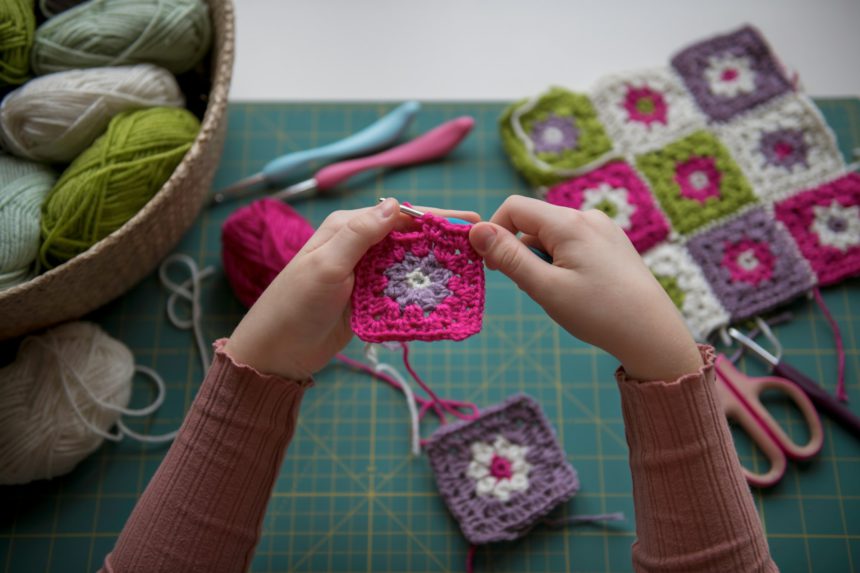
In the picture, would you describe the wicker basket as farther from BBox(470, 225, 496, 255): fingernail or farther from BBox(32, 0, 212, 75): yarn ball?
BBox(470, 225, 496, 255): fingernail

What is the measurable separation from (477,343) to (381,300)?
468mm

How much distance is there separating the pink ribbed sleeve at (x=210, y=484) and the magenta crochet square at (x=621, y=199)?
27.9 inches

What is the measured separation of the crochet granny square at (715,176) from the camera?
1396 mm

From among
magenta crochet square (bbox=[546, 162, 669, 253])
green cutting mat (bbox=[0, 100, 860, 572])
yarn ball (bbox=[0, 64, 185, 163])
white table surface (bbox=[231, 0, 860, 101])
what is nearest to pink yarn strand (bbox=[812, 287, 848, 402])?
green cutting mat (bbox=[0, 100, 860, 572])

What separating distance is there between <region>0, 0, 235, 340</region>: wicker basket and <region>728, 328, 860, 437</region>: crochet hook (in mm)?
954

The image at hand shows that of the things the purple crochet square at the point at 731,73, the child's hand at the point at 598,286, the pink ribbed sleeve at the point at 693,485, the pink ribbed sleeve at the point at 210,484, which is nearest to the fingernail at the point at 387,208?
the child's hand at the point at 598,286

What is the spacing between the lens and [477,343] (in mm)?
1395

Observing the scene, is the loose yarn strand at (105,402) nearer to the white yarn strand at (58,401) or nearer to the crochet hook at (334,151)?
the white yarn strand at (58,401)

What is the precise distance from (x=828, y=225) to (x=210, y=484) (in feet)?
3.82

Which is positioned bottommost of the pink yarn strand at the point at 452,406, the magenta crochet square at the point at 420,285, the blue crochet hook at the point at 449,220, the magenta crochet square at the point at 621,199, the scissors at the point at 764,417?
the pink yarn strand at the point at 452,406

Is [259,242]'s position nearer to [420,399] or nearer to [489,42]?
[420,399]

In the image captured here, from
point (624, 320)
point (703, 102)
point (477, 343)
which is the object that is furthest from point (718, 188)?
point (624, 320)

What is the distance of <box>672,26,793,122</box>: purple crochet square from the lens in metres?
1.47

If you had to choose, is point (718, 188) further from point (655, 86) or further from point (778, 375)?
point (778, 375)
